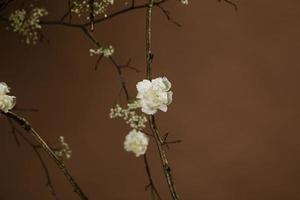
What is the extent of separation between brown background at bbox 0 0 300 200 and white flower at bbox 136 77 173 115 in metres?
0.57

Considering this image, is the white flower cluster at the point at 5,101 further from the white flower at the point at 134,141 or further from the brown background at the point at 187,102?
the brown background at the point at 187,102

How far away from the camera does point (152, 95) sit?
2.65ft

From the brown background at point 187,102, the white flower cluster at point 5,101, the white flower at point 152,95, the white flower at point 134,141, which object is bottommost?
the white flower at point 134,141

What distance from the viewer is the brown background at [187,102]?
4.36ft

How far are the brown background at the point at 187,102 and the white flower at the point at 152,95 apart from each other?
0.57 m

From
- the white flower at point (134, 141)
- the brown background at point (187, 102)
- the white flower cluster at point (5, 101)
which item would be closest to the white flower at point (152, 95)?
the white flower at point (134, 141)

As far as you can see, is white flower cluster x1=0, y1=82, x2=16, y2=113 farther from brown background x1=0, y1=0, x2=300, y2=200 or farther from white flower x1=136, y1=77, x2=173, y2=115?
brown background x1=0, y1=0, x2=300, y2=200

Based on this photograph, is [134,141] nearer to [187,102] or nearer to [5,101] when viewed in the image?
[5,101]

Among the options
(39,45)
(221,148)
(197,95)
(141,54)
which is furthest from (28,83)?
(221,148)

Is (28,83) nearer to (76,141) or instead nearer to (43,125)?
(43,125)

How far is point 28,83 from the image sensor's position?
1.50 m

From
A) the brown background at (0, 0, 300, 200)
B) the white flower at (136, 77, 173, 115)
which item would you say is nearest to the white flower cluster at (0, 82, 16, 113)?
the white flower at (136, 77, 173, 115)

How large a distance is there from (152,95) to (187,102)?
1.99ft

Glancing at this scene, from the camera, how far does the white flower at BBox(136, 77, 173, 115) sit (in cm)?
81
